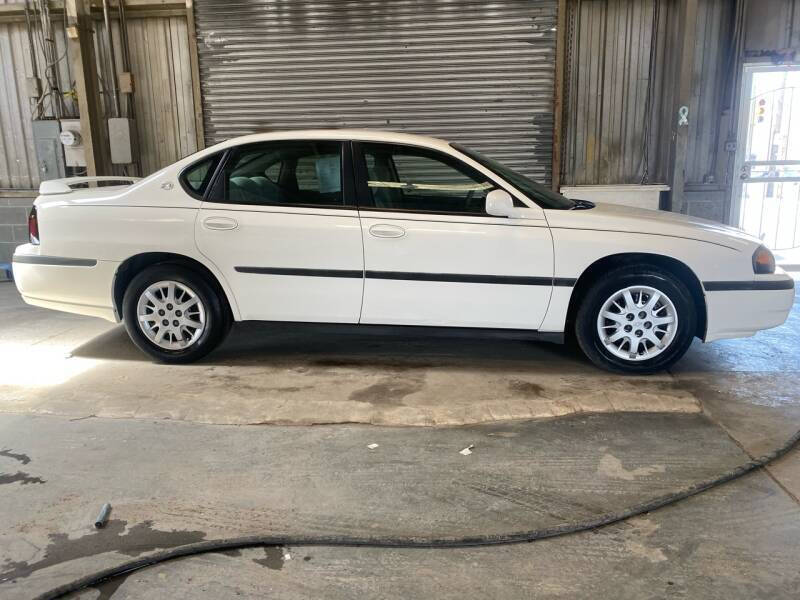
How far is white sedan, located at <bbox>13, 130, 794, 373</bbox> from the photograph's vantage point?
4.08 metres

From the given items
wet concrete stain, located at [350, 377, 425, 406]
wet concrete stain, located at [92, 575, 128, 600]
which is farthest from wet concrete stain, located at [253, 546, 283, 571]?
wet concrete stain, located at [350, 377, 425, 406]

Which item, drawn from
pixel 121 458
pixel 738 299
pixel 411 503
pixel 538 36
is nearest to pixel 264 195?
pixel 121 458

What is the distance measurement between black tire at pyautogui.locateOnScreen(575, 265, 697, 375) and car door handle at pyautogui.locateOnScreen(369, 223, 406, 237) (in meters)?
1.28

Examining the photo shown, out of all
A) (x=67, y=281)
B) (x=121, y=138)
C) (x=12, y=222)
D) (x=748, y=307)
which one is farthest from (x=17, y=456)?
(x=12, y=222)

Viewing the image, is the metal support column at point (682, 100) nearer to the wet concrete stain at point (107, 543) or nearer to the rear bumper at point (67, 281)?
the rear bumper at point (67, 281)

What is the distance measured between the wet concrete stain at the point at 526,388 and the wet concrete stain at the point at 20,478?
2652mm

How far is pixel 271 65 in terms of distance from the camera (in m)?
7.62

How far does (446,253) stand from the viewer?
4.10 m

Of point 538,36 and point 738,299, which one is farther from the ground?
point 538,36

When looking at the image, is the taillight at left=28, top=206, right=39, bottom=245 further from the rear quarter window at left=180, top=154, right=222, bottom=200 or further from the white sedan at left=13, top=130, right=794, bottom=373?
the rear quarter window at left=180, top=154, right=222, bottom=200

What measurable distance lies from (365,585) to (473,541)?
467 millimetres

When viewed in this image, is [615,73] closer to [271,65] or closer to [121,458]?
[271,65]

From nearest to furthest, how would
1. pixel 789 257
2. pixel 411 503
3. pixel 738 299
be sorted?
1. pixel 411 503
2. pixel 738 299
3. pixel 789 257

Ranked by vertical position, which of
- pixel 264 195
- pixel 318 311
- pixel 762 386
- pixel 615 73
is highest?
pixel 615 73
